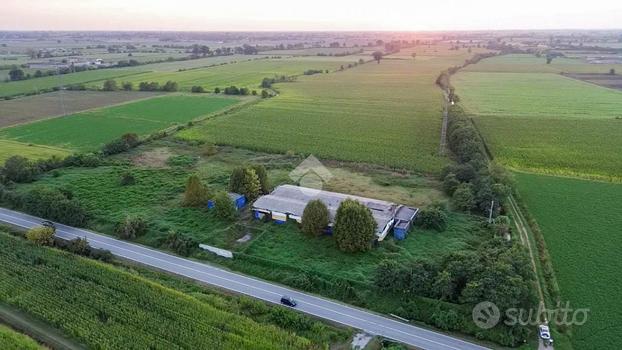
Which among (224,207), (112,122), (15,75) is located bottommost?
(224,207)

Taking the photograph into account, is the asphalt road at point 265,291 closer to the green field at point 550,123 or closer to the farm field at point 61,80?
the green field at point 550,123

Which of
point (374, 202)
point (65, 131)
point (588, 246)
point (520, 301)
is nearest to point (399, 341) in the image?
point (520, 301)

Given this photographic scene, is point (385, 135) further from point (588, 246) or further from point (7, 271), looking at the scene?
point (7, 271)

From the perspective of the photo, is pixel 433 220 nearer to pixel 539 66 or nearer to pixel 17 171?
pixel 17 171

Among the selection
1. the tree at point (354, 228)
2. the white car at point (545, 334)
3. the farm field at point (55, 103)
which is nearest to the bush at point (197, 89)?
the farm field at point (55, 103)

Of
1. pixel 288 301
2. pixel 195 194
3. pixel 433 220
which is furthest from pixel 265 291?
pixel 433 220

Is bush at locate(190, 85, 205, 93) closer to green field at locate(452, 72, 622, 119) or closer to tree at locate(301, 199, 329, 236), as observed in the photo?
green field at locate(452, 72, 622, 119)

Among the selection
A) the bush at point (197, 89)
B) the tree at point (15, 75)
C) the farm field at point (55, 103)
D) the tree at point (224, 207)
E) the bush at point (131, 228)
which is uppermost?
the tree at point (15, 75)
